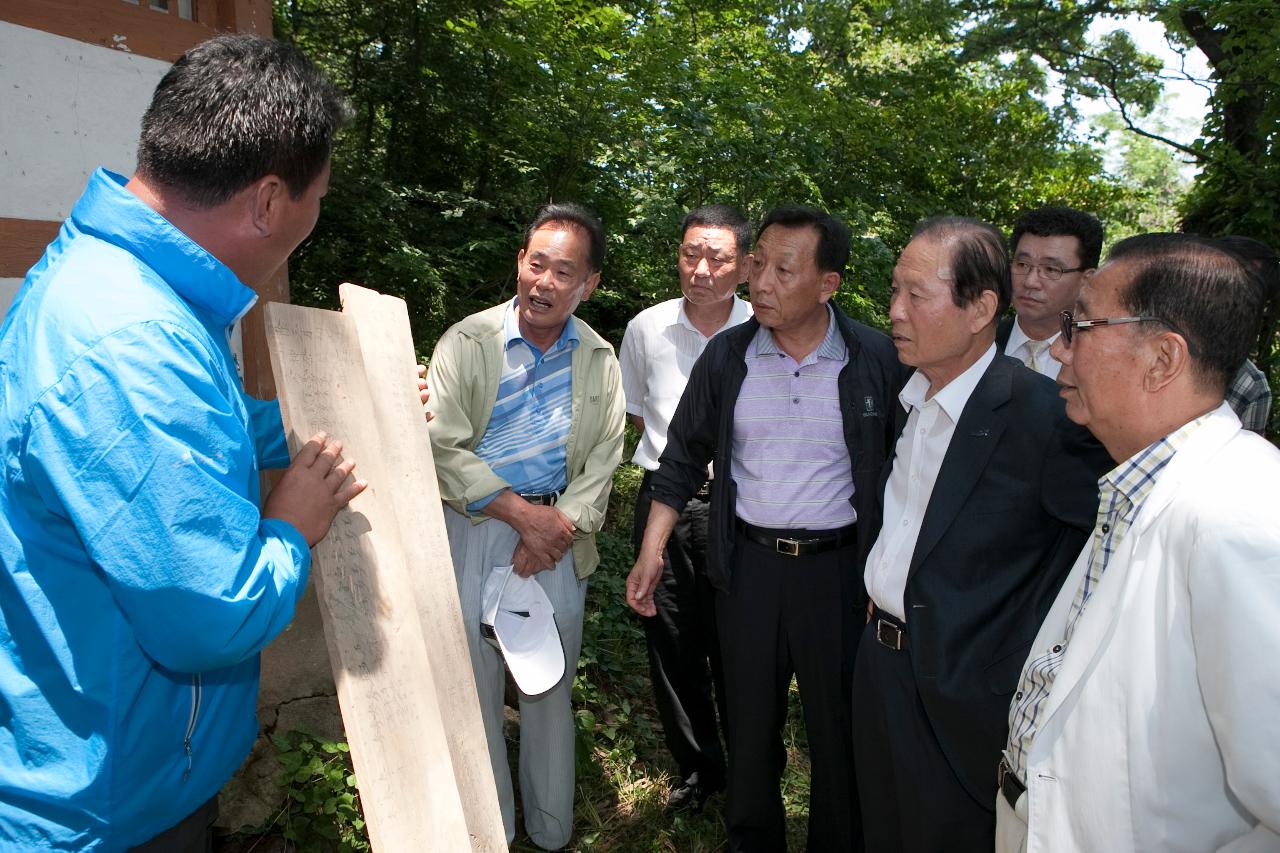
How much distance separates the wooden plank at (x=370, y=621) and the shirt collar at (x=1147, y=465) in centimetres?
142

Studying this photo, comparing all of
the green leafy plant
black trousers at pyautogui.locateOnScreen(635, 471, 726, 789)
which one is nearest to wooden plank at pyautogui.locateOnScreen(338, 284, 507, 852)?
the green leafy plant

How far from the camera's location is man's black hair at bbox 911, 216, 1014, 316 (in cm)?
252

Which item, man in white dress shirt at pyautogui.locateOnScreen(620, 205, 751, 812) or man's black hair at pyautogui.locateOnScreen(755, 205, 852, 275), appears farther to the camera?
man in white dress shirt at pyautogui.locateOnScreen(620, 205, 751, 812)

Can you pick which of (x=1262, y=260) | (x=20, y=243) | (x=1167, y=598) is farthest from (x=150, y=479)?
(x=1262, y=260)

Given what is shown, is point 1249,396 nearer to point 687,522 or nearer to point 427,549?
point 687,522

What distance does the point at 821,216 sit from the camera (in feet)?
10.4

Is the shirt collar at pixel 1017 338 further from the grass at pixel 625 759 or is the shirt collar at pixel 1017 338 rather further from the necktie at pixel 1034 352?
the grass at pixel 625 759

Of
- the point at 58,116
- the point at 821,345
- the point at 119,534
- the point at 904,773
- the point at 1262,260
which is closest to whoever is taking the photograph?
the point at 119,534

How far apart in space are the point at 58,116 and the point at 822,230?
9.33 feet

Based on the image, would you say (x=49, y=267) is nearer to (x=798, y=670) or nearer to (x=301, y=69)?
(x=301, y=69)

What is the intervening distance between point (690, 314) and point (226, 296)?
8.85 ft

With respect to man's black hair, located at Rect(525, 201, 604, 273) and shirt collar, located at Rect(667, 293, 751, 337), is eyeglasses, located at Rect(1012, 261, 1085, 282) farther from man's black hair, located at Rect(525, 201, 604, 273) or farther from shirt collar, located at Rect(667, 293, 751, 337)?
man's black hair, located at Rect(525, 201, 604, 273)

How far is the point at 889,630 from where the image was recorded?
8.36 feet

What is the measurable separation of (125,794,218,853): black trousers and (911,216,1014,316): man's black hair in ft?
7.13
